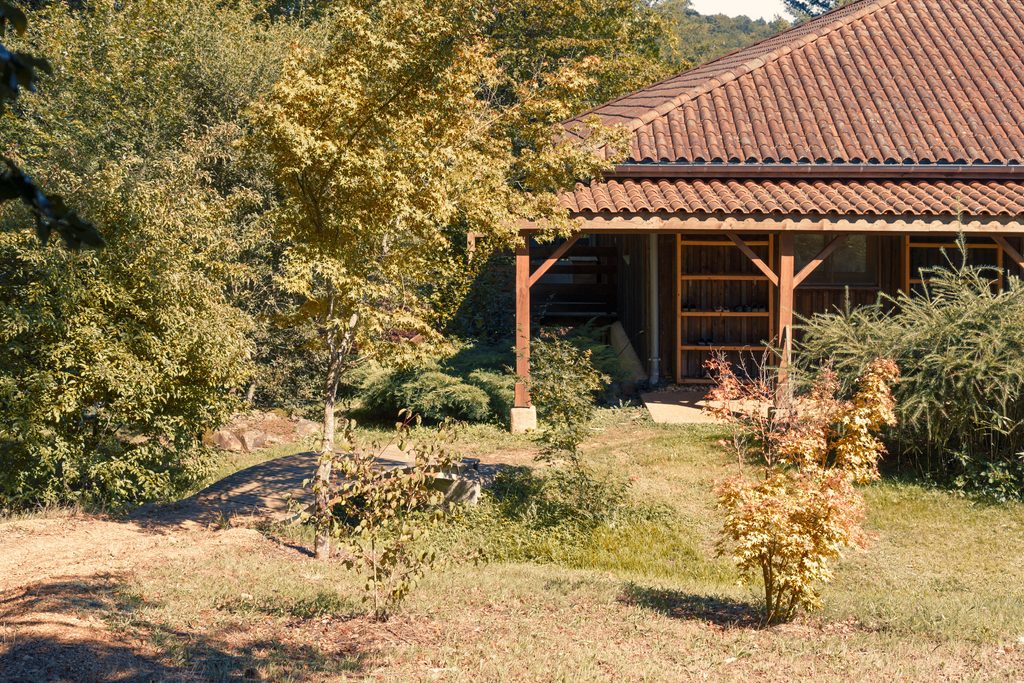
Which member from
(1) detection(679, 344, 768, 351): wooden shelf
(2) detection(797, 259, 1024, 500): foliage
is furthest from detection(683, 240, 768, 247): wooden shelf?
(2) detection(797, 259, 1024, 500): foliage

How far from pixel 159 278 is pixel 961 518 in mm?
8506

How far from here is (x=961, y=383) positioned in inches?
431

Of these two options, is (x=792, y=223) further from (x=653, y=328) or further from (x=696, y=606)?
(x=696, y=606)

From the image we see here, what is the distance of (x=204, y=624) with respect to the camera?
6.31 meters

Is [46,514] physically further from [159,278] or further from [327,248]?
[327,248]

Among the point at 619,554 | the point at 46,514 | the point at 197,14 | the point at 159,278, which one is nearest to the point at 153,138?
the point at 197,14

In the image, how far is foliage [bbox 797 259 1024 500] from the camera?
36.1 ft

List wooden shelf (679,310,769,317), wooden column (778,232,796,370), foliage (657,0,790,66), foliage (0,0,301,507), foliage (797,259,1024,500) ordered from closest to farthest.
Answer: foliage (0,0,301,507)
foliage (797,259,1024,500)
wooden column (778,232,796,370)
wooden shelf (679,310,769,317)
foliage (657,0,790,66)

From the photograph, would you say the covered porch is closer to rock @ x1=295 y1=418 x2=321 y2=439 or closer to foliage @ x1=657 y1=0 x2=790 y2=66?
rock @ x1=295 y1=418 x2=321 y2=439

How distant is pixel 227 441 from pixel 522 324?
17.2 ft

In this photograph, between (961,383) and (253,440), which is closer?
(961,383)

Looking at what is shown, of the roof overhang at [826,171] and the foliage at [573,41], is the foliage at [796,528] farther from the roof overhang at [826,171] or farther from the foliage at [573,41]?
the foliage at [573,41]

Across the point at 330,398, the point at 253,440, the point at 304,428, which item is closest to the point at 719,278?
the point at 304,428

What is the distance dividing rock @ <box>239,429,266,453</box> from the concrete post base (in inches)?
162
